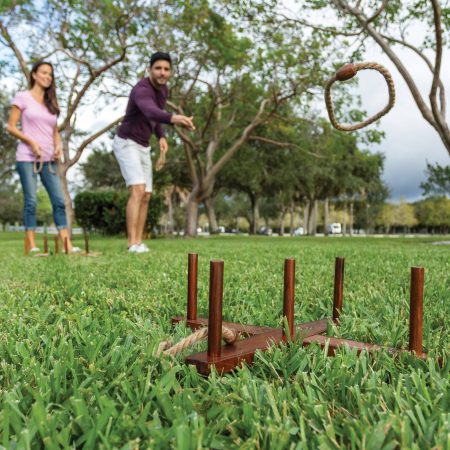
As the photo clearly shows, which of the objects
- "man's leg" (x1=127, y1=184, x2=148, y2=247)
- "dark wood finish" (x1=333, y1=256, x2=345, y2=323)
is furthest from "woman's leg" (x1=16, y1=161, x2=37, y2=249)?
"dark wood finish" (x1=333, y1=256, x2=345, y2=323)

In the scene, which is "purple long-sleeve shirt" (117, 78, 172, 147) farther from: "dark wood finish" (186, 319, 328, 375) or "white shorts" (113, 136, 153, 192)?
"dark wood finish" (186, 319, 328, 375)

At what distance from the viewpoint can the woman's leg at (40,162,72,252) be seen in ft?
19.5

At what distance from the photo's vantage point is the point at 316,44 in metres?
16.5

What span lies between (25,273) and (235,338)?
9.41 ft

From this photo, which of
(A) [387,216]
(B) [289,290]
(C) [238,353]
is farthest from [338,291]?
(A) [387,216]

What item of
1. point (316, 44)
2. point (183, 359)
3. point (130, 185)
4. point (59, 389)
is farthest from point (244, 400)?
point (316, 44)

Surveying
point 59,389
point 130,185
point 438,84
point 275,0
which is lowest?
point 59,389

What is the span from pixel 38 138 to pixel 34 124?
0.60ft

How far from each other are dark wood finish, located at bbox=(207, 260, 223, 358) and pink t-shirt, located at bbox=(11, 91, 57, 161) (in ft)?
16.7

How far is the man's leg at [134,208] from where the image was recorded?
5.82 m

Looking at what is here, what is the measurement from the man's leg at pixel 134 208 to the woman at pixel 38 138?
88cm

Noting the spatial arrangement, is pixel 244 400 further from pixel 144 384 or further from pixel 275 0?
pixel 275 0

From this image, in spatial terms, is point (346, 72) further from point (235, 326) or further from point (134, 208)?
point (134, 208)

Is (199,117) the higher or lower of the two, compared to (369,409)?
higher
